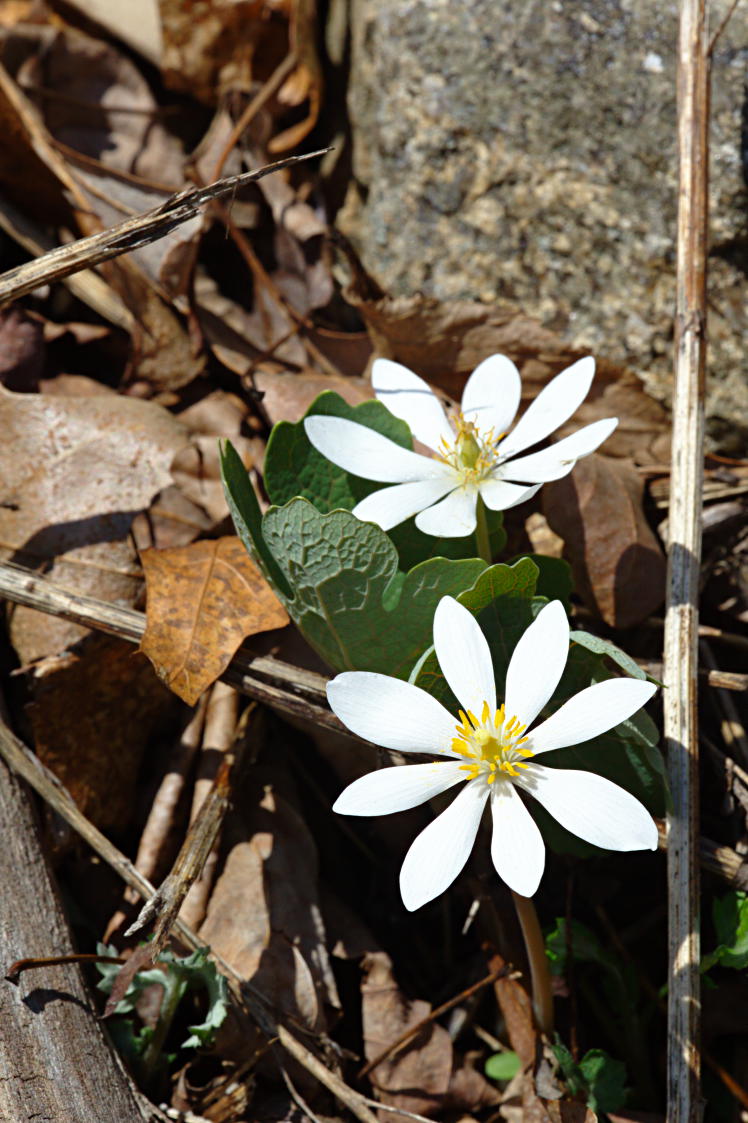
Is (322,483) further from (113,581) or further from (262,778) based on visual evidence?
(262,778)

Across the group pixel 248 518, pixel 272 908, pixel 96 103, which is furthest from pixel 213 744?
pixel 96 103

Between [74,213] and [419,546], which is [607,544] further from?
[74,213]

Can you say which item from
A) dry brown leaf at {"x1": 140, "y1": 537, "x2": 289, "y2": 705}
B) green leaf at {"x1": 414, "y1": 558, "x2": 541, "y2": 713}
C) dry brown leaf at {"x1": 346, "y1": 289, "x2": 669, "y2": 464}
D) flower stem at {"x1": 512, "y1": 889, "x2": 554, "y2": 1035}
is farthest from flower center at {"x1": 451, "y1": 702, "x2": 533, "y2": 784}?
dry brown leaf at {"x1": 346, "y1": 289, "x2": 669, "y2": 464}

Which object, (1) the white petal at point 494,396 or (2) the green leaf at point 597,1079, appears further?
(1) the white petal at point 494,396

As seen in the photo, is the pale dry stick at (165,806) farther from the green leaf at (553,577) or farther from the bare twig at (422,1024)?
the green leaf at (553,577)

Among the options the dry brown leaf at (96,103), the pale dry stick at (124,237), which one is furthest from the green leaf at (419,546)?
the dry brown leaf at (96,103)

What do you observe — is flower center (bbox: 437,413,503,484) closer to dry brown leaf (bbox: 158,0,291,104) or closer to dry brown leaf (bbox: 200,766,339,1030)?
dry brown leaf (bbox: 200,766,339,1030)
